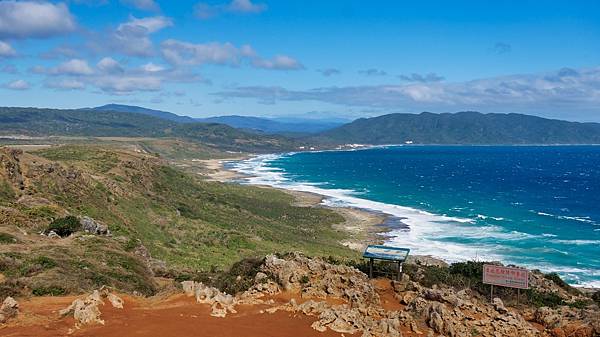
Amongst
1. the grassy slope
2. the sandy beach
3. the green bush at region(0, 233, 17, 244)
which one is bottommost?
the sandy beach

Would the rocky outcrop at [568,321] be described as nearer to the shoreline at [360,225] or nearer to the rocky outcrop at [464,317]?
the rocky outcrop at [464,317]

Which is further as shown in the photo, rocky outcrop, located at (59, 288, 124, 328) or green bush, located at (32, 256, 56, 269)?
green bush, located at (32, 256, 56, 269)

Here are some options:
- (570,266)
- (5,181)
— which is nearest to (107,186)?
(5,181)

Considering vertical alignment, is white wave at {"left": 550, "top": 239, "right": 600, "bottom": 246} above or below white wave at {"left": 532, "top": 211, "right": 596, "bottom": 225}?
below

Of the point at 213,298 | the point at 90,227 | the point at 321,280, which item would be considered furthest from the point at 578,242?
the point at 213,298

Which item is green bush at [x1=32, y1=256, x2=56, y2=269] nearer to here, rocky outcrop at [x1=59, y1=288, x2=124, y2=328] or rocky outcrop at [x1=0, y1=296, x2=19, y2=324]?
rocky outcrop at [x1=59, y1=288, x2=124, y2=328]

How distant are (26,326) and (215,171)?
17158 cm

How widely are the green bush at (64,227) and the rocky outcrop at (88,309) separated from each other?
18525 millimetres

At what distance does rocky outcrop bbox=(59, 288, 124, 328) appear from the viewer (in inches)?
777

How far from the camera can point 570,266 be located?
66.4 metres

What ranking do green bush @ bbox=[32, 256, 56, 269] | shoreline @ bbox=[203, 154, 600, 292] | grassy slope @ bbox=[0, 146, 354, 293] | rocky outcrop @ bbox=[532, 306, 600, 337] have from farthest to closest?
shoreline @ bbox=[203, 154, 600, 292]
grassy slope @ bbox=[0, 146, 354, 293]
green bush @ bbox=[32, 256, 56, 269]
rocky outcrop @ bbox=[532, 306, 600, 337]

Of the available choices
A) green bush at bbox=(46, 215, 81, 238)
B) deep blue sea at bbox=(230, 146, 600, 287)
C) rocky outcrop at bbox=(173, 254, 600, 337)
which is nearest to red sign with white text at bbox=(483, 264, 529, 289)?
rocky outcrop at bbox=(173, 254, 600, 337)

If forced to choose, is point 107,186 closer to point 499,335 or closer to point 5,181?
point 5,181

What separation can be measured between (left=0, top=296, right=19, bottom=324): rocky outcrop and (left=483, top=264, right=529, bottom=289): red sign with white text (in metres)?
21.5
